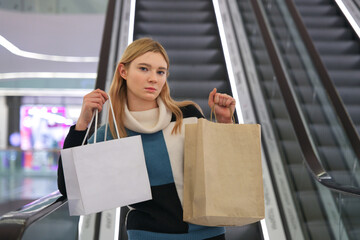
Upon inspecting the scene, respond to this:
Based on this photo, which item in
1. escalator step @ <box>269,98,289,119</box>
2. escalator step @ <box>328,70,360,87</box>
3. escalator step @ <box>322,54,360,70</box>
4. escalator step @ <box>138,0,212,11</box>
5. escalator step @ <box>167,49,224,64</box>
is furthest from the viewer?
escalator step @ <box>138,0,212,11</box>

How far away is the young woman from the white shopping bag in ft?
0.33

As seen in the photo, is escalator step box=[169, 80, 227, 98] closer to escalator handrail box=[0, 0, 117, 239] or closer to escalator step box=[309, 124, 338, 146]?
escalator step box=[309, 124, 338, 146]

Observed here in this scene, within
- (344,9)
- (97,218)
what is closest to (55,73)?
(344,9)

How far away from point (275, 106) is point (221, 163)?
3106 millimetres

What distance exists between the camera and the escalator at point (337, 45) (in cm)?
524

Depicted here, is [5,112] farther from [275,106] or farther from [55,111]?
[275,106]

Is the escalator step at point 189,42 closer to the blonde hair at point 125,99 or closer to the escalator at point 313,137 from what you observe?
the escalator at point 313,137

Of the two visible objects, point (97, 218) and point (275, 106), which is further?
point (275, 106)

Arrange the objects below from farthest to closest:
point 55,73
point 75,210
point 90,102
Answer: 1. point 55,73
2. point 90,102
3. point 75,210

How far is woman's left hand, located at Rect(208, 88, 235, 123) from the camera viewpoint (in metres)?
1.83

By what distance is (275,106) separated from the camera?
464 centimetres

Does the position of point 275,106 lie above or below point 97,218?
above

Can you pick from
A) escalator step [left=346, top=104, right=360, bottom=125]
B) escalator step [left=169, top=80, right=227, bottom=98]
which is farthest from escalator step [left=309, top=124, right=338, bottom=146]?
escalator step [left=169, top=80, right=227, bottom=98]

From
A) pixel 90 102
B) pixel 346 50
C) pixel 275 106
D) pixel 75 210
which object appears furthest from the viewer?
pixel 346 50
